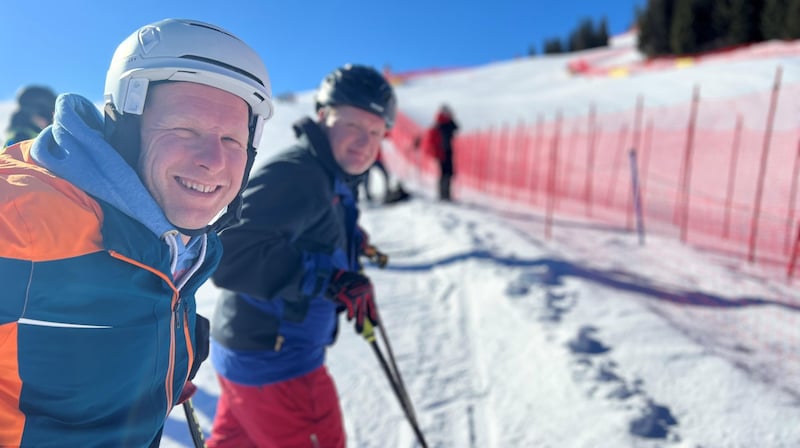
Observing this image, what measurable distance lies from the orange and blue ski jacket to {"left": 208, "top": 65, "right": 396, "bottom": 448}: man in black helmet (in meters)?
0.67

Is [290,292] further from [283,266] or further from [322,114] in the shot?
[322,114]

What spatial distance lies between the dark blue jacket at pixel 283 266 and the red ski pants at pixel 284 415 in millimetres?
54

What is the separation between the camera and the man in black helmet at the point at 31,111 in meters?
4.03

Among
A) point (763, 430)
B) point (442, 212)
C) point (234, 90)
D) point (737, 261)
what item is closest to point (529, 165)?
point (442, 212)

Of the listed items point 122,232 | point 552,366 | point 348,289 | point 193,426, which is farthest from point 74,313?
point 552,366

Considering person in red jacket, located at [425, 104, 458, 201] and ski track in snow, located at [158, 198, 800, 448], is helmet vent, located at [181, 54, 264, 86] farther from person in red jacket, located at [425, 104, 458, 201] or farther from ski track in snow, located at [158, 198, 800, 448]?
person in red jacket, located at [425, 104, 458, 201]

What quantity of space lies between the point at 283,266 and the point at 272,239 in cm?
11

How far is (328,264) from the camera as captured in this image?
6.79ft

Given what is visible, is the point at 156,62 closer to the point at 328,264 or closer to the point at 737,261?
the point at 328,264

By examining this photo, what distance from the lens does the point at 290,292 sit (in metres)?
Result: 1.88

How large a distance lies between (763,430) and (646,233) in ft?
19.3

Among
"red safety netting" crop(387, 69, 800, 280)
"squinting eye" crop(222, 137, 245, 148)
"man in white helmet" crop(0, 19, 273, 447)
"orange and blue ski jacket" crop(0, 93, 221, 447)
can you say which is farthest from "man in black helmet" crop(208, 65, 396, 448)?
"red safety netting" crop(387, 69, 800, 280)

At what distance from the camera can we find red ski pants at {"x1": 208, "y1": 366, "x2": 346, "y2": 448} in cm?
200

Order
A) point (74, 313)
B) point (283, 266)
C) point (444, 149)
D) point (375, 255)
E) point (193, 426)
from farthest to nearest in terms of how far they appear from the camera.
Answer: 1. point (444, 149)
2. point (375, 255)
3. point (283, 266)
4. point (193, 426)
5. point (74, 313)
